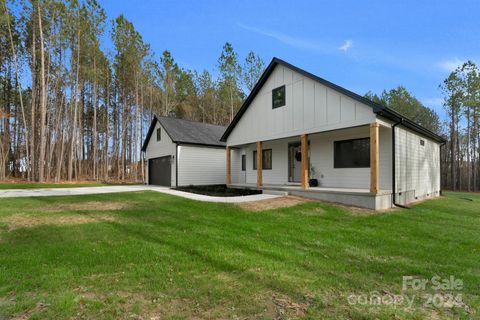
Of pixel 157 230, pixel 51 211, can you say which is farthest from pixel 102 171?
pixel 157 230

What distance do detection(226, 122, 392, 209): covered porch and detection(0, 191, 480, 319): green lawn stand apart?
1.76 meters

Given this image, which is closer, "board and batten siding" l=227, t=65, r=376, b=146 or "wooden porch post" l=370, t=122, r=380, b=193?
"wooden porch post" l=370, t=122, r=380, b=193

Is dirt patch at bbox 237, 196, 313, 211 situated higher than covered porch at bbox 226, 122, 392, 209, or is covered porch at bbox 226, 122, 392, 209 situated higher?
covered porch at bbox 226, 122, 392, 209

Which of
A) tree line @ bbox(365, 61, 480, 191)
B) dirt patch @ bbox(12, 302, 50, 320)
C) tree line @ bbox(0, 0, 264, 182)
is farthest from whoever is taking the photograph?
tree line @ bbox(365, 61, 480, 191)

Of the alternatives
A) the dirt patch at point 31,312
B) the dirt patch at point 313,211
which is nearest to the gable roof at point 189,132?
the dirt patch at point 313,211

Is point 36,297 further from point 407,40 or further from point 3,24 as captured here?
point 3,24

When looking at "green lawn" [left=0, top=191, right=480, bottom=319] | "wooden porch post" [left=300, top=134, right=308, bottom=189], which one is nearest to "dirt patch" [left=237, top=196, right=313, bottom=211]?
"wooden porch post" [left=300, top=134, right=308, bottom=189]

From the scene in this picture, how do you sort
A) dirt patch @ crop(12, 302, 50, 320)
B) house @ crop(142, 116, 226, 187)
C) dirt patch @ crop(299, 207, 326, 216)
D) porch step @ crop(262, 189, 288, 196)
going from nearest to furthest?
1. dirt patch @ crop(12, 302, 50, 320)
2. dirt patch @ crop(299, 207, 326, 216)
3. porch step @ crop(262, 189, 288, 196)
4. house @ crop(142, 116, 226, 187)

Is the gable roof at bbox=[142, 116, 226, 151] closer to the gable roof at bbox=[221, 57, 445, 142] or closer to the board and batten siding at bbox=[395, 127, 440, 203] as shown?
the gable roof at bbox=[221, 57, 445, 142]

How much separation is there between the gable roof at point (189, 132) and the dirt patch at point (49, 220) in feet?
29.9

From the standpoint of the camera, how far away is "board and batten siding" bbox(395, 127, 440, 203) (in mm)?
9387

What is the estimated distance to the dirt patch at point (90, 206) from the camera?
7.43 metres

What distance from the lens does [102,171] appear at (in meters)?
26.8

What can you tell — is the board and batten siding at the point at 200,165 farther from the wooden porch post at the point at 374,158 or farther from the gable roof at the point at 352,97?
the wooden porch post at the point at 374,158
